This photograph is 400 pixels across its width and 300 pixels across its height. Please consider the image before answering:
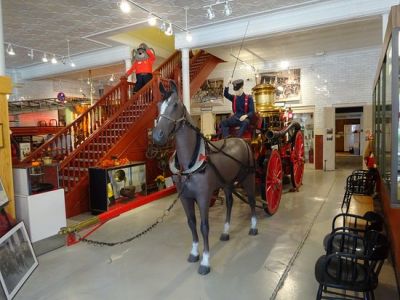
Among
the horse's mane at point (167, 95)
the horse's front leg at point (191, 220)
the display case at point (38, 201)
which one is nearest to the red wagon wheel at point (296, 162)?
the horse's front leg at point (191, 220)

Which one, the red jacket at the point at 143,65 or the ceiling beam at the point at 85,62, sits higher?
the ceiling beam at the point at 85,62

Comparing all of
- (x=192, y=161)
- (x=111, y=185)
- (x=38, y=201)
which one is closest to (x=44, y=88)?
(x=111, y=185)

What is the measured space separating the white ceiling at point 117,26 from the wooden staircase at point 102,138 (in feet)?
5.32

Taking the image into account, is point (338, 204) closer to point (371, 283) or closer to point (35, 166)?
point (371, 283)

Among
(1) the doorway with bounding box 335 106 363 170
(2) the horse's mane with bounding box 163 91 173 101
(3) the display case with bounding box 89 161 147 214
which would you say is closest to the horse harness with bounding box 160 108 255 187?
(2) the horse's mane with bounding box 163 91 173 101

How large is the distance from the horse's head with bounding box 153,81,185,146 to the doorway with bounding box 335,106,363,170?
1164cm

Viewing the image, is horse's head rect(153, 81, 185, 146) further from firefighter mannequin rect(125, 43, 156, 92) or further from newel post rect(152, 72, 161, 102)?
firefighter mannequin rect(125, 43, 156, 92)

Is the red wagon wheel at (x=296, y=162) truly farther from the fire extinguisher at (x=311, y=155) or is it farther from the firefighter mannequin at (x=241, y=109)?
the fire extinguisher at (x=311, y=155)

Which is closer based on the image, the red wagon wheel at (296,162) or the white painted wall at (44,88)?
the red wagon wheel at (296,162)

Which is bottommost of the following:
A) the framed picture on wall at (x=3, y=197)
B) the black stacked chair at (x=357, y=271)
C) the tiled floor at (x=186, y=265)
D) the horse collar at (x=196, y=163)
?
the tiled floor at (x=186, y=265)

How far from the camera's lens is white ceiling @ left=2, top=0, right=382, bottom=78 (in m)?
6.40

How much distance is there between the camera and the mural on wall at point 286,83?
1132 centimetres

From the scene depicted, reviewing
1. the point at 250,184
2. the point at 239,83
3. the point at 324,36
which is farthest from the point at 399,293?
the point at 324,36

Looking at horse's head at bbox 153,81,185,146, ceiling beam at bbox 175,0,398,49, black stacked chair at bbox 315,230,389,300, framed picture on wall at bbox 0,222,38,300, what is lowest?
framed picture on wall at bbox 0,222,38,300
